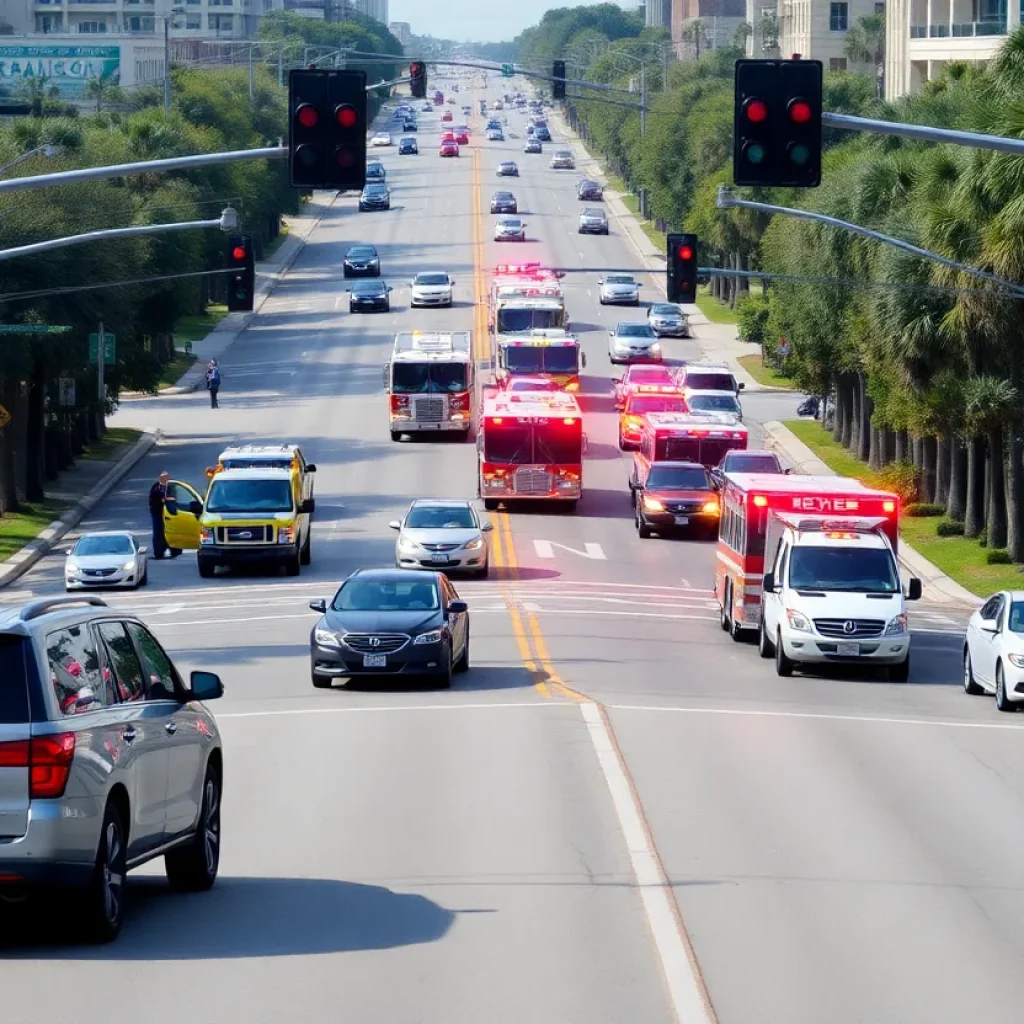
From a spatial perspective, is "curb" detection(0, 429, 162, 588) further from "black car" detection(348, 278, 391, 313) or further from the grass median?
"black car" detection(348, 278, 391, 313)

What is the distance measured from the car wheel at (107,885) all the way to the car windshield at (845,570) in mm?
17988

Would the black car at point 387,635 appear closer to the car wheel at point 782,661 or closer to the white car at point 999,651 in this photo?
the car wheel at point 782,661

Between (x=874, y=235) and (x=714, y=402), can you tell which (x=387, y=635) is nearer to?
(x=874, y=235)

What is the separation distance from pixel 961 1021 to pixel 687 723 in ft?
41.6

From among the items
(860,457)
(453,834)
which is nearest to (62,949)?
(453,834)

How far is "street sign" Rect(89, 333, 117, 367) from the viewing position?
5194 centimetres

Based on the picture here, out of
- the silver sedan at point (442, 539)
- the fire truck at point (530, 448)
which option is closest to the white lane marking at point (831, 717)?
the silver sedan at point (442, 539)

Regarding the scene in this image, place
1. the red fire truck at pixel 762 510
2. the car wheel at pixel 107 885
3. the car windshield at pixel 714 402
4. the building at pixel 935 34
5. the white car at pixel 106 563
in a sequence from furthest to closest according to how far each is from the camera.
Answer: the building at pixel 935 34, the car windshield at pixel 714 402, the white car at pixel 106 563, the red fire truck at pixel 762 510, the car wheel at pixel 107 885

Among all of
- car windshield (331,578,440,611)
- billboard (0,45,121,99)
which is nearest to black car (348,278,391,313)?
billboard (0,45,121,99)

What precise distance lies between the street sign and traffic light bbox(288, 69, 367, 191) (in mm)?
33497

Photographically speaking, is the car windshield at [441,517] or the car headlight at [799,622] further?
the car windshield at [441,517]

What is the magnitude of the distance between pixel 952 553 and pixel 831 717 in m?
22.5

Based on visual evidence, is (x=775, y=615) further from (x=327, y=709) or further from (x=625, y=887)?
(x=625, y=887)

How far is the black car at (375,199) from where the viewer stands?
136 metres
